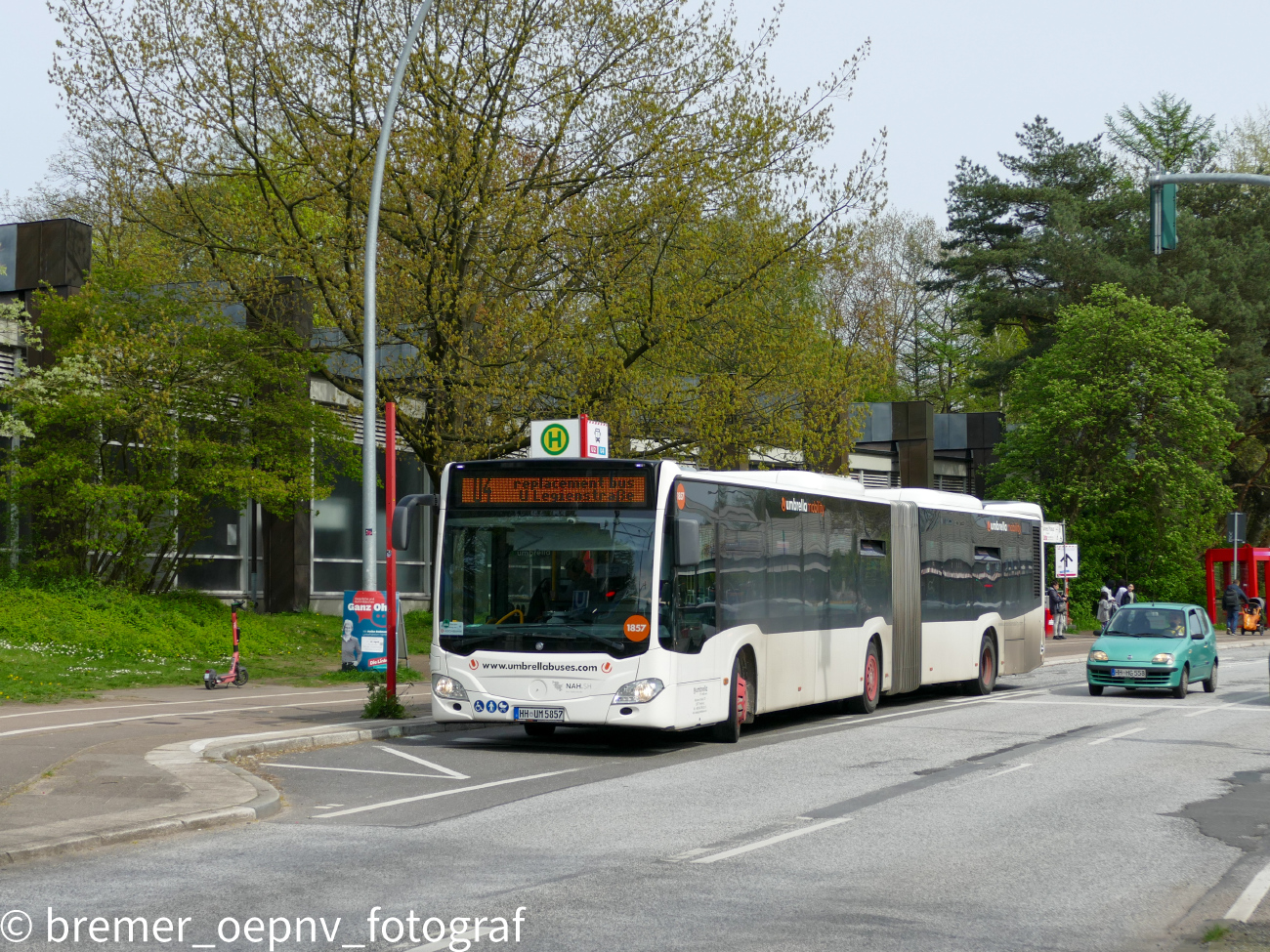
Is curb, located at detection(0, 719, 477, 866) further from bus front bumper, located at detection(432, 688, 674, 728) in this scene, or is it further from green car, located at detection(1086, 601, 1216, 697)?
green car, located at detection(1086, 601, 1216, 697)

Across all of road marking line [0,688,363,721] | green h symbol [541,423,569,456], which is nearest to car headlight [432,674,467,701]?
road marking line [0,688,363,721]

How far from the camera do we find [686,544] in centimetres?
1467

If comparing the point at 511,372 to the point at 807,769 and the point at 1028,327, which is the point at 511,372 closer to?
the point at 807,769

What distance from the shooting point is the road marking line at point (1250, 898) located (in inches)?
295

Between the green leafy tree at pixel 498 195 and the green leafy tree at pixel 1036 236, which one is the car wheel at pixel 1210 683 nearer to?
the green leafy tree at pixel 498 195

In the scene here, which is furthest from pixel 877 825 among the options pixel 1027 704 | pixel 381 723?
pixel 1027 704

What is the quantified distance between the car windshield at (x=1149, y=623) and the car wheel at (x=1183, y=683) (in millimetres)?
611

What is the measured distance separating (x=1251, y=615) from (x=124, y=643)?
3710 cm

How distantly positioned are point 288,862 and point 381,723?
807 centimetres

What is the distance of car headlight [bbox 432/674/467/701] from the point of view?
49.6 feet

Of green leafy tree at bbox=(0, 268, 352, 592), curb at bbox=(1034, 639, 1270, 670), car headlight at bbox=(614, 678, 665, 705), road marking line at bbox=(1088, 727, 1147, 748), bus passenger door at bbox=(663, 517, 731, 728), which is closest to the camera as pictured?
car headlight at bbox=(614, 678, 665, 705)

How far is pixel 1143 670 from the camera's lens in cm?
2306

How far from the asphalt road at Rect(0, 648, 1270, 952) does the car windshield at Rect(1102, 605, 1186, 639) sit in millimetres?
7878

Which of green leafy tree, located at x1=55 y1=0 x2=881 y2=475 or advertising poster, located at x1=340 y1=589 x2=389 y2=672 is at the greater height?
green leafy tree, located at x1=55 y1=0 x2=881 y2=475
